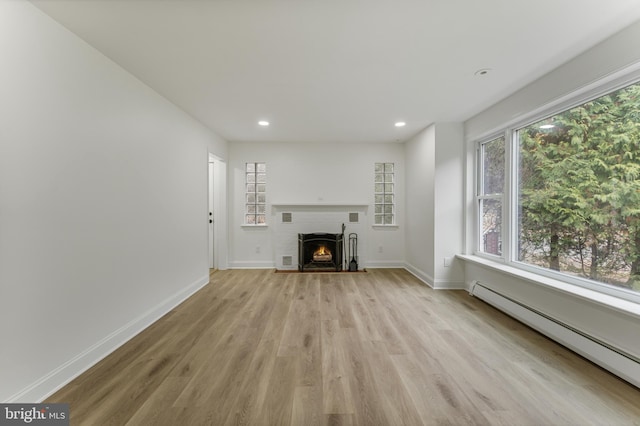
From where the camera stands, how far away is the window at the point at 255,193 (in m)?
5.15

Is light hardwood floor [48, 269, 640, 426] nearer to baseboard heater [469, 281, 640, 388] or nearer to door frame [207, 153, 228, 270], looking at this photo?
baseboard heater [469, 281, 640, 388]

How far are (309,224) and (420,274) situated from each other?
2.19 m

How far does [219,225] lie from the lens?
4.98 m

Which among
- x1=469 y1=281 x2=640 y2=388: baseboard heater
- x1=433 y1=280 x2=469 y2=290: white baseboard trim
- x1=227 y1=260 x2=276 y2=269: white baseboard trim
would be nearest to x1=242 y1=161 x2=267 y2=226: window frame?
x1=227 y1=260 x2=276 y2=269: white baseboard trim

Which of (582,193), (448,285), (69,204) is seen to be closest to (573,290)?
(582,193)

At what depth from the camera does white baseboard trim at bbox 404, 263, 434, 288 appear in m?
3.99

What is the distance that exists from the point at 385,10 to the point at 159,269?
3.14 metres

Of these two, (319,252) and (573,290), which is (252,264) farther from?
(573,290)

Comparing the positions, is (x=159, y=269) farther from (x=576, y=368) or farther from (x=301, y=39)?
(x=576, y=368)

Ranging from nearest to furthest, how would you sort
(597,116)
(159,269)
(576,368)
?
1. (576,368)
2. (597,116)
3. (159,269)

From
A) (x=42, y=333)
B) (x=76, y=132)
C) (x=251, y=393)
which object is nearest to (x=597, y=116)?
(x=251, y=393)

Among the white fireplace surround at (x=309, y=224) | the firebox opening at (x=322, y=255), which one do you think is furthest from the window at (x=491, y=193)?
the firebox opening at (x=322, y=255)

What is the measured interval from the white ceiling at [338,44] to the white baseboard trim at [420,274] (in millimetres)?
2526

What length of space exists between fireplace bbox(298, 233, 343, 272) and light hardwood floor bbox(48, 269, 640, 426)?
1948 millimetres
